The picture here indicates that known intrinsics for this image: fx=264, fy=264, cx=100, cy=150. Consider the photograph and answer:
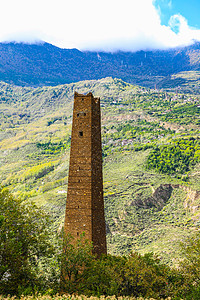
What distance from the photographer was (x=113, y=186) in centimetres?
8669

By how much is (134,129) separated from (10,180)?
83.9 meters

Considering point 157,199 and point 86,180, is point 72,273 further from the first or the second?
point 157,199

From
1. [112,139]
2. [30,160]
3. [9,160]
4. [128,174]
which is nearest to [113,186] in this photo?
[128,174]

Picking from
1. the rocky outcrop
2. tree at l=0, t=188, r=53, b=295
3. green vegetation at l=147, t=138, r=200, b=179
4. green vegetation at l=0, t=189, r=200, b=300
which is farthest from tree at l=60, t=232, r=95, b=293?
green vegetation at l=147, t=138, r=200, b=179

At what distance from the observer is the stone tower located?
60.6 ft

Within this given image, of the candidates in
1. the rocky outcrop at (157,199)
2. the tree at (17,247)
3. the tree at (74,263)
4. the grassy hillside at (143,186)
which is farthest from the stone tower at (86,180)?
the rocky outcrop at (157,199)

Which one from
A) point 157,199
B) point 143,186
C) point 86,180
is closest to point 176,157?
point 143,186

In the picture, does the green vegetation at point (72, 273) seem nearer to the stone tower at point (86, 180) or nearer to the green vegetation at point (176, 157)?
the stone tower at point (86, 180)

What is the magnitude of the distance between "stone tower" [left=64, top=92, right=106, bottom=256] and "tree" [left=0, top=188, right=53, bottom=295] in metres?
2.69

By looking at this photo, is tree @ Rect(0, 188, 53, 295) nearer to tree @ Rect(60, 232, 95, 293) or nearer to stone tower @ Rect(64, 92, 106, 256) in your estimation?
tree @ Rect(60, 232, 95, 293)

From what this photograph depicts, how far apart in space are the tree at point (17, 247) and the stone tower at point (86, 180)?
2.69 meters

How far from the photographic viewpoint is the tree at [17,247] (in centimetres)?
1623

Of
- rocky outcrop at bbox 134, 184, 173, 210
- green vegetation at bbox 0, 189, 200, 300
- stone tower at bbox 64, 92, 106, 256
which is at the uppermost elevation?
stone tower at bbox 64, 92, 106, 256

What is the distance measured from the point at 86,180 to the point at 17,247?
246 inches
